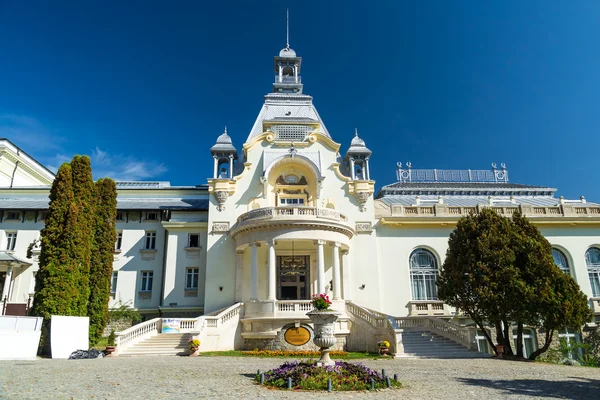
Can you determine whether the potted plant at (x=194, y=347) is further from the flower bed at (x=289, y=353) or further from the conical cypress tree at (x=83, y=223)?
the conical cypress tree at (x=83, y=223)

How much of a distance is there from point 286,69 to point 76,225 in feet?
91.9

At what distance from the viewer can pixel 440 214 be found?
31891mm

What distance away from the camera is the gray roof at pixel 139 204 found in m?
32.2

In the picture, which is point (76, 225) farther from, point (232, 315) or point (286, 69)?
point (286, 69)

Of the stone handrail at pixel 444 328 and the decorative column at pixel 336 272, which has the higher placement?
the decorative column at pixel 336 272

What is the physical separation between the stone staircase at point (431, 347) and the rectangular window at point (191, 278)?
1523 cm

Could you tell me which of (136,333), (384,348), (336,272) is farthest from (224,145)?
(384,348)

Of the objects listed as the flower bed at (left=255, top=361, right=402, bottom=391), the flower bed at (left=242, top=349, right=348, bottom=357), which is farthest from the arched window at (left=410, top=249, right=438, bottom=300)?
the flower bed at (left=255, top=361, right=402, bottom=391)

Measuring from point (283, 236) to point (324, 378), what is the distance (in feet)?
48.0

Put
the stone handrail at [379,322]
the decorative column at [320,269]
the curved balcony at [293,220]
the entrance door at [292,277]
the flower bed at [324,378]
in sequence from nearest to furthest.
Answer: the flower bed at [324,378]
the stone handrail at [379,322]
the decorative column at [320,269]
the curved balcony at [293,220]
the entrance door at [292,277]

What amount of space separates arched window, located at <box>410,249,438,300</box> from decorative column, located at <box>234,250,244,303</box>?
12.5 m

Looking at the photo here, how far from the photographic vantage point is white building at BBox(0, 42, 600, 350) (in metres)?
28.3

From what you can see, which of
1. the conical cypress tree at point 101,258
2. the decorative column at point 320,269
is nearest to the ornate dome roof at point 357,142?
the decorative column at point 320,269

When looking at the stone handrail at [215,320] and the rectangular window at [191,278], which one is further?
the rectangular window at [191,278]
